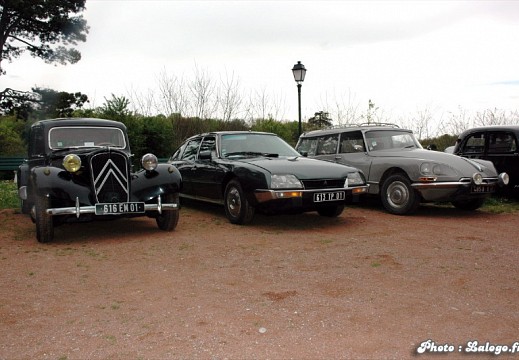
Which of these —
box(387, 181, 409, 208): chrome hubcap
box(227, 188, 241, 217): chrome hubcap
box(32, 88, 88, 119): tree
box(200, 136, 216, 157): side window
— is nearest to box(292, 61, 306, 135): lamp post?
box(200, 136, 216, 157): side window

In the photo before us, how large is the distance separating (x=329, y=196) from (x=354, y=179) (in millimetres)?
666

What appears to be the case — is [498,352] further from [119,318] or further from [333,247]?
[333,247]

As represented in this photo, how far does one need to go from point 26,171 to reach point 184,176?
278cm

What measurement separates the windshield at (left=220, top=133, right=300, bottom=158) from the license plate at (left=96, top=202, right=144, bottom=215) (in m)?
2.14

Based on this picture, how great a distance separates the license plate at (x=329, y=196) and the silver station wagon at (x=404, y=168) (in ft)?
5.98

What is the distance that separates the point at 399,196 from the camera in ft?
27.5

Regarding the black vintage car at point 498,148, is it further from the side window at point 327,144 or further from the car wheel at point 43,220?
the car wheel at point 43,220

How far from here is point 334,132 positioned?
32.7 ft

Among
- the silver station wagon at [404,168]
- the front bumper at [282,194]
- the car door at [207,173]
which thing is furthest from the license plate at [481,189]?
the car door at [207,173]

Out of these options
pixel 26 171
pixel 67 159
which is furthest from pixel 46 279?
pixel 26 171

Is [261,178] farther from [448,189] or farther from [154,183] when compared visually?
[448,189]

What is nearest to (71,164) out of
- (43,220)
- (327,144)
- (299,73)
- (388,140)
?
(43,220)

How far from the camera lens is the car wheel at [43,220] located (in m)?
6.05

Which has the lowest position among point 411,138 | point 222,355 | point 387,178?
point 222,355
